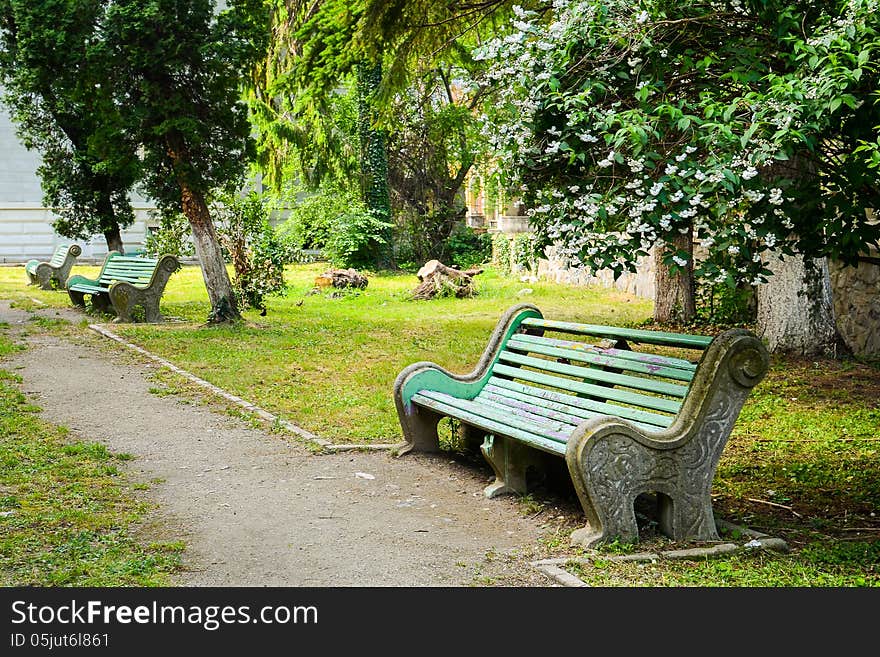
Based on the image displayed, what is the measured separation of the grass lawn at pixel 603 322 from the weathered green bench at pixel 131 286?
1.61ft

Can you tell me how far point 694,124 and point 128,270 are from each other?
12.3 meters

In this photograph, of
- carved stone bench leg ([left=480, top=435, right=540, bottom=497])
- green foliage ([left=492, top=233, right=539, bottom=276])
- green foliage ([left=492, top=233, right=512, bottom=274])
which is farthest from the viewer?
green foliage ([left=492, top=233, right=512, bottom=274])

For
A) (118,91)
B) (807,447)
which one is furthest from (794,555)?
(118,91)

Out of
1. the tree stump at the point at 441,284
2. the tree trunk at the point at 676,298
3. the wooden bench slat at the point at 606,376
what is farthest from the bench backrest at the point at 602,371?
the tree stump at the point at 441,284

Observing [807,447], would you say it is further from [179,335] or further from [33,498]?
[179,335]

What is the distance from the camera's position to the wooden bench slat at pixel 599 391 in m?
5.33

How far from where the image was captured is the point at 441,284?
61.9ft

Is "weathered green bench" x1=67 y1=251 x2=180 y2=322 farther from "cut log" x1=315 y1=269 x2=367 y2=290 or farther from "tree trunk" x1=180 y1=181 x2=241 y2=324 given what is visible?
"cut log" x1=315 y1=269 x2=367 y2=290

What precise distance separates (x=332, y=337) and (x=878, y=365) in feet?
21.6

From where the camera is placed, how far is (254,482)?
6.43 meters

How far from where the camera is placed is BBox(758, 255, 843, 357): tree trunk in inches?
421

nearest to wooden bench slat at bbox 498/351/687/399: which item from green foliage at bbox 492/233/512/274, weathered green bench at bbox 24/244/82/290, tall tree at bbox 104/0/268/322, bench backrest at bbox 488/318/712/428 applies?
bench backrest at bbox 488/318/712/428

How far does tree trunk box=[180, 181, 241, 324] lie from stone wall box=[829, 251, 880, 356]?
7.81 m

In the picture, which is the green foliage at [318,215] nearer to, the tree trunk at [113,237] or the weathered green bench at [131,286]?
the tree trunk at [113,237]
